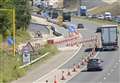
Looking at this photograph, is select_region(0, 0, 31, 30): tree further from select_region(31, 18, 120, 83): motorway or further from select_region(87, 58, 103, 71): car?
select_region(87, 58, 103, 71): car

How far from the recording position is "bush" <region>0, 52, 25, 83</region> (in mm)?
45219

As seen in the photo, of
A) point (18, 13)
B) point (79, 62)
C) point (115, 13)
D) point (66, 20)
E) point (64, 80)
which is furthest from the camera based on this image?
point (115, 13)

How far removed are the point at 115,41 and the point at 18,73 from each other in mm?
25838

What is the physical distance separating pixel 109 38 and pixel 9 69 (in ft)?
91.1

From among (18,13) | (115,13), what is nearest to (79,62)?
(18,13)

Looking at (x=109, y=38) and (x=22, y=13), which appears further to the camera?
(x=22, y=13)

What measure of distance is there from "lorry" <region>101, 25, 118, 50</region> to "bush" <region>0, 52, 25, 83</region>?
75.3ft

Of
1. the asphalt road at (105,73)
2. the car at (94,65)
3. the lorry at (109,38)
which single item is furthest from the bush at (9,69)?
the lorry at (109,38)

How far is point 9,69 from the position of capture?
47250mm

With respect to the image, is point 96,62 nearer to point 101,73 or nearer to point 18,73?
point 101,73

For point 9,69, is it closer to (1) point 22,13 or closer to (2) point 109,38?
(2) point 109,38

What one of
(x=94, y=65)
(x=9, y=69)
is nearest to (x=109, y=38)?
(x=94, y=65)

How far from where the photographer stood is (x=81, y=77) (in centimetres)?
4991

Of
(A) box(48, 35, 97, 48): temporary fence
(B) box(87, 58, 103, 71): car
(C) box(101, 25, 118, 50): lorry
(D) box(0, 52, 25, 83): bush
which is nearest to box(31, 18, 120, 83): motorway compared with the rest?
(B) box(87, 58, 103, 71): car
